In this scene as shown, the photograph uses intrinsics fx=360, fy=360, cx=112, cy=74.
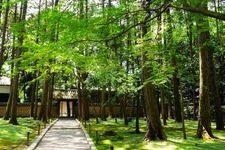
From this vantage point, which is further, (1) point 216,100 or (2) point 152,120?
(1) point 216,100

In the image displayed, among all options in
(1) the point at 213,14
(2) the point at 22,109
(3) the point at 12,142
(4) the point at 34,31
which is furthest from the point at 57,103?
(1) the point at 213,14

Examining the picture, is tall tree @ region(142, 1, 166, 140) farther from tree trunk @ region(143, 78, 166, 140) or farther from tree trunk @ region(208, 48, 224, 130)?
tree trunk @ region(208, 48, 224, 130)

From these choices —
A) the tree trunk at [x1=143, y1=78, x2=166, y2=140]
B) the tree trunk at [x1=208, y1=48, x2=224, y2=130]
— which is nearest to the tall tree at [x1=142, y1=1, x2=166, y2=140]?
the tree trunk at [x1=143, y1=78, x2=166, y2=140]

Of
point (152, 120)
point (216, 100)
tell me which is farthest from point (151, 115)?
point (216, 100)

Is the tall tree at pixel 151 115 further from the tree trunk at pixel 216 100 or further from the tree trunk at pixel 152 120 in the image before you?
the tree trunk at pixel 216 100

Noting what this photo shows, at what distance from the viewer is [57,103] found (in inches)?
2041

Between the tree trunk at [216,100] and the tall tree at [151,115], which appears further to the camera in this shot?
the tree trunk at [216,100]

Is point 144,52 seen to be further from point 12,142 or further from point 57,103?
point 57,103

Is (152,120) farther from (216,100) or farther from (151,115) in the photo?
(216,100)

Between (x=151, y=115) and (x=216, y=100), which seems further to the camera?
(x=216, y=100)

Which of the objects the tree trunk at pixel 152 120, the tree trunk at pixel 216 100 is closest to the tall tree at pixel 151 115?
the tree trunk at pixel 152 120

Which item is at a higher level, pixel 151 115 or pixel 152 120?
pixel 151 115

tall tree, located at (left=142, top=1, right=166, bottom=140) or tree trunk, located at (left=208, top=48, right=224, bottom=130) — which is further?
tree trunk, located at (left=208, top=48, right=224, bottom=130)

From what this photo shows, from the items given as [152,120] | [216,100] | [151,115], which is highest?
[216,100]
